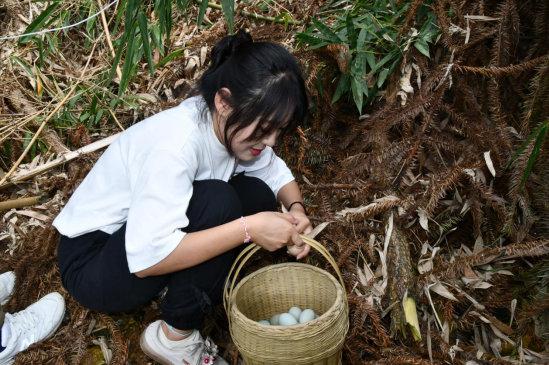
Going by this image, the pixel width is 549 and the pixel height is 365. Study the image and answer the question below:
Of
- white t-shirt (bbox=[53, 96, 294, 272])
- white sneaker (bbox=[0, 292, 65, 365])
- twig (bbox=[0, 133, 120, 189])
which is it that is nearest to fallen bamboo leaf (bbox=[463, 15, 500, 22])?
white t-shirt (bbox=[53, 96, 294, 272])

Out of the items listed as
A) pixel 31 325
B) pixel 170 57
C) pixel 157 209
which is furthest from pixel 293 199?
pixel 170 57

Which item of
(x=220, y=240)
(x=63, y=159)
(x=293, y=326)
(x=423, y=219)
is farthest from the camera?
(x=63, y=159)

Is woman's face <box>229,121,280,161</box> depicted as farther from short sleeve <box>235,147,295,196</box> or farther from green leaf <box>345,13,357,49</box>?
green leaf <box>345,13,357,49</box>

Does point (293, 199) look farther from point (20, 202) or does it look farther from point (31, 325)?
point (20, 202)

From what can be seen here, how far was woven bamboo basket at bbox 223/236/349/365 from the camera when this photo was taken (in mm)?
1509

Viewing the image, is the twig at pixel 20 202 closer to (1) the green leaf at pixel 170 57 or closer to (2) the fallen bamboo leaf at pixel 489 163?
(1) the green leaf at pixel 170 57

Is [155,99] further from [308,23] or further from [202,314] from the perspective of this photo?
[202,314]

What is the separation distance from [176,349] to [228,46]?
911mm

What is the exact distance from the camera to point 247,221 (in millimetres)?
1651

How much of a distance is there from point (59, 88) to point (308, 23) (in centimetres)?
127

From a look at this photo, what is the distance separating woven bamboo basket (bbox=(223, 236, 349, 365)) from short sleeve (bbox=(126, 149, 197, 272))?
238mm

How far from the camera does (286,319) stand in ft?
5.97

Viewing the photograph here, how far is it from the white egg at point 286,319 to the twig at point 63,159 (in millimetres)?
1125

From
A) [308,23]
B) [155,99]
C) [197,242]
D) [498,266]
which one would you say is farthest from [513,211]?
[155,99]
